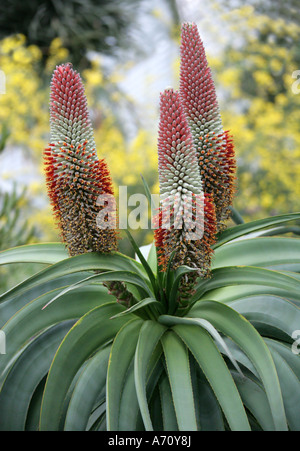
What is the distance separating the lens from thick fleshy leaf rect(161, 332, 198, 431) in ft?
1.92

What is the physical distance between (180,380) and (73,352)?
17 centimetres

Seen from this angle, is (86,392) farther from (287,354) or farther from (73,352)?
(287,354)

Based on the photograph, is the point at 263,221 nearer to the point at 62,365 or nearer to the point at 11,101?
the point at 62,365

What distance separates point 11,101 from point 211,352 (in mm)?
3634

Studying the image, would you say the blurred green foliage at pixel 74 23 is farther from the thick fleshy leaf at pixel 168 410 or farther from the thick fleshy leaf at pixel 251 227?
the thick fleshy leaf at pixel 168 410

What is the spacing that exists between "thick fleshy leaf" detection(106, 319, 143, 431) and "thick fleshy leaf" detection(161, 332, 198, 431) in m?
0.05

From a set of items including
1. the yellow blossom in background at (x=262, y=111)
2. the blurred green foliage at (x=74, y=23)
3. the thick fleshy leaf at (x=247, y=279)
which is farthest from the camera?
the blurred green foliage at (x=74, y=23)

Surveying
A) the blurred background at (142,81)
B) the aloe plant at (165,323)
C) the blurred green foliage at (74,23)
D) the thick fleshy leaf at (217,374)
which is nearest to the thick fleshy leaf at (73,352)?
the aloe plant at (165,323)

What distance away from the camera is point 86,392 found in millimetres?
663

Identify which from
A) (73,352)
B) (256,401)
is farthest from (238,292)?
(73,352)

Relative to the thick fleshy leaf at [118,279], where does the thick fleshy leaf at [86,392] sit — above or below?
below

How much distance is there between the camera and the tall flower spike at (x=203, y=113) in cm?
76

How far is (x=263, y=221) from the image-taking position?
2.57ft

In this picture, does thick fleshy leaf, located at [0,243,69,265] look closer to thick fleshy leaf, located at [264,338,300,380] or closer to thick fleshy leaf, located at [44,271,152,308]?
thick fleshy leaf, located at [44,271,152,308]
